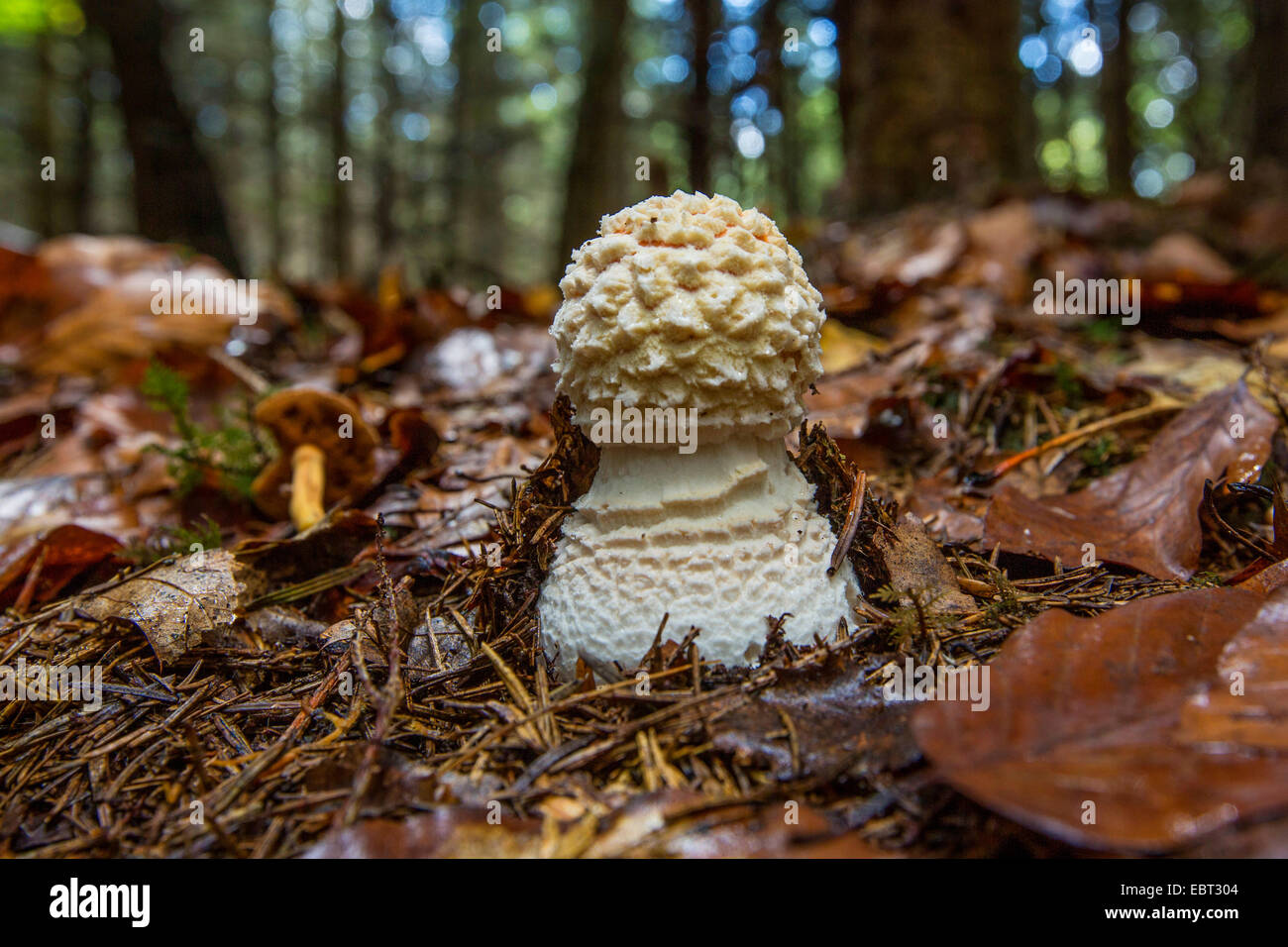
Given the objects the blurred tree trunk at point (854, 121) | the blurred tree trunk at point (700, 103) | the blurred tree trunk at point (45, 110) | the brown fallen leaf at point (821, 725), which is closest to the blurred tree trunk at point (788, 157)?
→ the blurred tree trunk at point (854, 121)

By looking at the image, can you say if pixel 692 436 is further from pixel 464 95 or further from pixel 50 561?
pixel 464 95

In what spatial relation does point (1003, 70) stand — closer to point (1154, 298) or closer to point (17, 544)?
point (1154, 298)

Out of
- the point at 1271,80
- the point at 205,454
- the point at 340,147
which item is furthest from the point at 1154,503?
the point at 340,147

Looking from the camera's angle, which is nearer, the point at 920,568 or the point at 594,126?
the point at 920,568

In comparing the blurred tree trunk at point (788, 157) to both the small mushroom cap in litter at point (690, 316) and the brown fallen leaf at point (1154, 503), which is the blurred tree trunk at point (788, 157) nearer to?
the brown fallen leaf at point (1154, 503)

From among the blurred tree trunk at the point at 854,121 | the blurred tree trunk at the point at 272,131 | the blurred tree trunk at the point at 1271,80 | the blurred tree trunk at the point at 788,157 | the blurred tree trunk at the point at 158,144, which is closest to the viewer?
the blurred tree trunk at the point at 1271,80

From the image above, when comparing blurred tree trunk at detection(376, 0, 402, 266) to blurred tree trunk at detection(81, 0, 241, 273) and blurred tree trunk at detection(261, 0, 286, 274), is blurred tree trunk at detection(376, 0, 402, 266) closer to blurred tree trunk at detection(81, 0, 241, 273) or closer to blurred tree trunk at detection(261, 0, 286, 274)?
blurred tree trunk at detection(261, 0, 286, 274)
